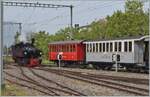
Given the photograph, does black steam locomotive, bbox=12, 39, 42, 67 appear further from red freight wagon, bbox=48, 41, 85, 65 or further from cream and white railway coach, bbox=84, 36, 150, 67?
cream and white railway coach, bbox=84, 36, 150, 67

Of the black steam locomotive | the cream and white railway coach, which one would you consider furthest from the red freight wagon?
the cream and white railway coach

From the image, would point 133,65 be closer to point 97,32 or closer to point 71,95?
point 71,95

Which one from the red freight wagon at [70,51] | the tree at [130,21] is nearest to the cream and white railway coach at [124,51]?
the red freight wagon at [70,51]

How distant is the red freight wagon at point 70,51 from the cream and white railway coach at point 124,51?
358cm

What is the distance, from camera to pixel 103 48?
3597 centimetres

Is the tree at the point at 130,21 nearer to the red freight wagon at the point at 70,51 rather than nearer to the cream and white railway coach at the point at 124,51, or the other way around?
the red freight wagon at the point at 70,51

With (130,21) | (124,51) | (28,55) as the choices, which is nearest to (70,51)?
(28,55)

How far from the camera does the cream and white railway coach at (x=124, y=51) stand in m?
31.5

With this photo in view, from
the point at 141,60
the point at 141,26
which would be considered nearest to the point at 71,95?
the point at 141,60

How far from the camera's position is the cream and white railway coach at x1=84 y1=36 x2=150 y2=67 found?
31.5m

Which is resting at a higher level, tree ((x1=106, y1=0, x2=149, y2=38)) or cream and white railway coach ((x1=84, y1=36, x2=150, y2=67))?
tree ((x1=106, y1=0, x2=149, y2=38))

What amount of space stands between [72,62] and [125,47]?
36.8 feet

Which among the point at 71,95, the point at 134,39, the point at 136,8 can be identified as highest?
the point at 136,8

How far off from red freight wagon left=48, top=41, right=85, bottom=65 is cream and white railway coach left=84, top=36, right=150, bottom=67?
3582 millimetres
